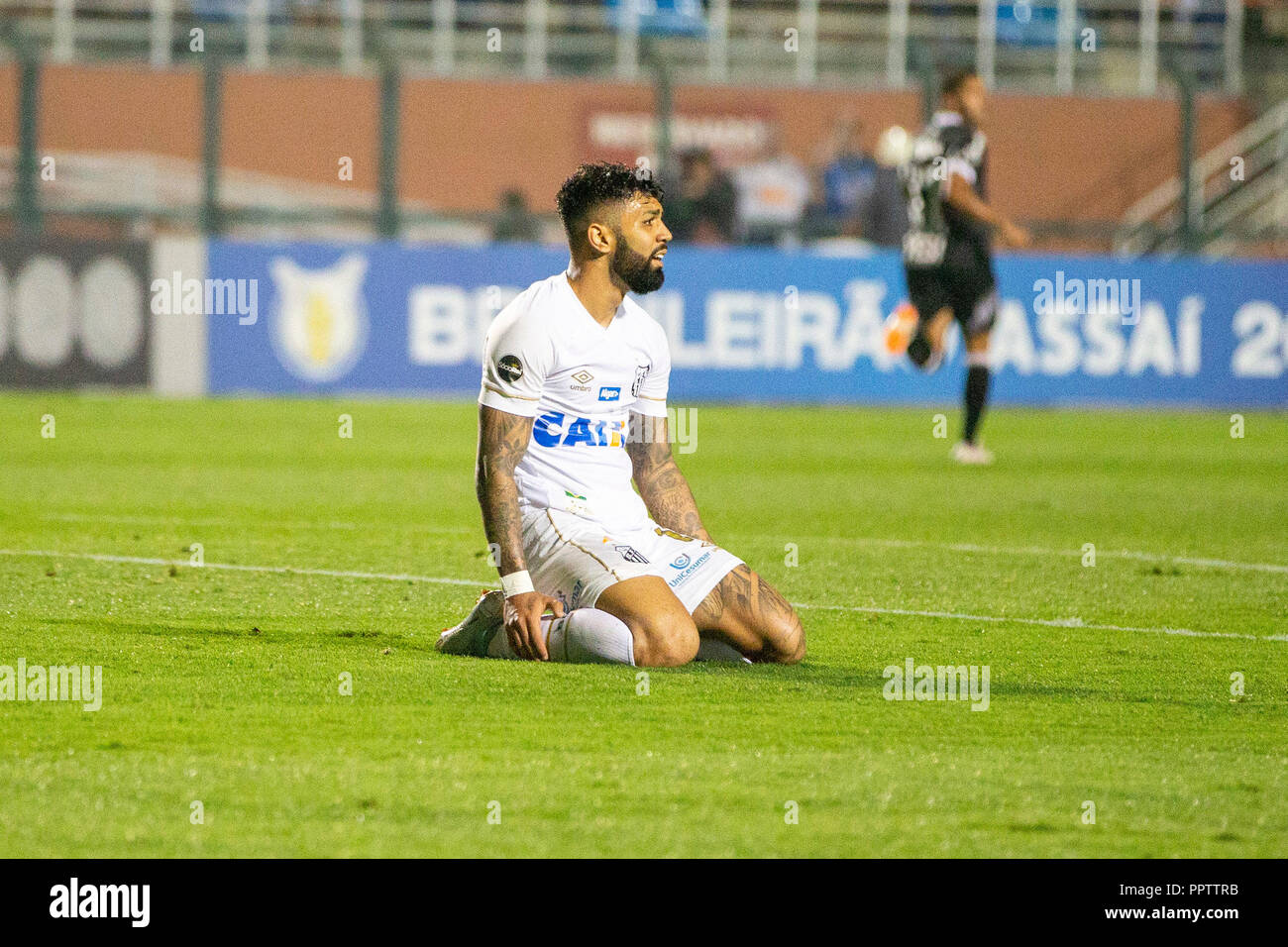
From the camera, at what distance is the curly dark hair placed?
6168 millimetres

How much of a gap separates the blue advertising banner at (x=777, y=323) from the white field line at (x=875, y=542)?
30.7 ft

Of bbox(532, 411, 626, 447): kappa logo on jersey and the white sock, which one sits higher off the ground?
bbox(532, 411, 626, 447): kappa logo on jersey

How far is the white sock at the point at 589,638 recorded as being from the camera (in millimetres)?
6012

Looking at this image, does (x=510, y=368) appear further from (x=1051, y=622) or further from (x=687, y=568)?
(x=1051, y=622)

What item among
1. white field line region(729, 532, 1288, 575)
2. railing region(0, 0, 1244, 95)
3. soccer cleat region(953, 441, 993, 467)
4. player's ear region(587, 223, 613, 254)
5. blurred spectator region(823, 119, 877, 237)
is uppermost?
railing region(0, 0, 1244, 95)

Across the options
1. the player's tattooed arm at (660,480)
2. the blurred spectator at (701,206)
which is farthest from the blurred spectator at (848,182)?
the player's tattooed arm at (660,480)

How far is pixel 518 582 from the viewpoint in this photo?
5910 millimetres

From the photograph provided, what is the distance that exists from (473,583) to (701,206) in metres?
12.6

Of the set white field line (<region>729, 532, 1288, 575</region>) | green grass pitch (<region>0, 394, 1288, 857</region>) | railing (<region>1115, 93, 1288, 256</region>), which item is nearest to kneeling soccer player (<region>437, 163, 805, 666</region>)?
green grass pitch (<region>0, 394, 1288, 857</region>)

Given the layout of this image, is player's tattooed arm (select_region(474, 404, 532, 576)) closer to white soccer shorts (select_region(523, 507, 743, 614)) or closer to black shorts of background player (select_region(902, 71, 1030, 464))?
white soccer shorts (select_region(523, 507, 743, 614))

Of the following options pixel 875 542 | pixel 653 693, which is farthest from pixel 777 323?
pixel 653 693

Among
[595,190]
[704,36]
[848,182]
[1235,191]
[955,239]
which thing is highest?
[704,36]

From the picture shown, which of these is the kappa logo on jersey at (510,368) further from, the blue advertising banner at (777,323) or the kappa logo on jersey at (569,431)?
the blue advertising banner at (777,323)

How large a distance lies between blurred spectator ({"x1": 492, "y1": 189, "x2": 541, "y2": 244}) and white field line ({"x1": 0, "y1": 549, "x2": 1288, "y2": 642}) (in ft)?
41.2
